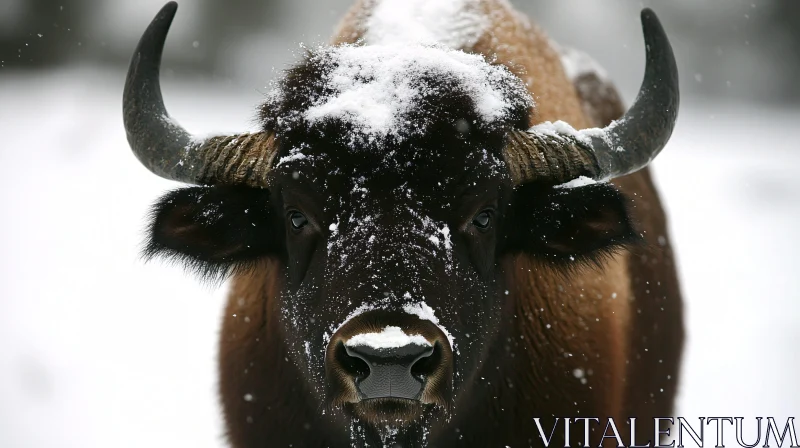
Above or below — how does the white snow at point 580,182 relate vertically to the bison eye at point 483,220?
above

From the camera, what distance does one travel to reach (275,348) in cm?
408

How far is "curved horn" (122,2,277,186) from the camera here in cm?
366

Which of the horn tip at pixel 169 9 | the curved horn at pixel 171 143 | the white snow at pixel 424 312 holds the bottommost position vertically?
the white snow at pixel 424 312

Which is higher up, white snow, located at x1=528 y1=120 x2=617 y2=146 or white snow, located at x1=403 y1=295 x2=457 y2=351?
white snow, located at x1=528 y1=120 x2=617 y2=146

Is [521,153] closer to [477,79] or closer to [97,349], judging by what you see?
[477,79]

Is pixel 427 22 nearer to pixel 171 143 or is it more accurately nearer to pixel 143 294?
pixel 171 143

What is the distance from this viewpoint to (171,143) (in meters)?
3.71

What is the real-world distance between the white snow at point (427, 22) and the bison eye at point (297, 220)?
122 cm

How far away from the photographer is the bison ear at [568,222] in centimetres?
372

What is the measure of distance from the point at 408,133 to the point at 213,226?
3.46ft

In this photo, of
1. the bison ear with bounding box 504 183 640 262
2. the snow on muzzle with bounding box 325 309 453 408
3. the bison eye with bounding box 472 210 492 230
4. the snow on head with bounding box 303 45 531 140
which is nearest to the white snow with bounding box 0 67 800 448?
→ the snow on muzzle with bounding box 325 309 453 408

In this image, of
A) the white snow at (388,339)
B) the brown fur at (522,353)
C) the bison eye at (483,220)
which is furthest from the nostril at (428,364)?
the brown fur at (522,353)

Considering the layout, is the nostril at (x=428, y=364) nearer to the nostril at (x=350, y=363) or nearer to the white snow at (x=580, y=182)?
the nostril at (x=350, y=363)

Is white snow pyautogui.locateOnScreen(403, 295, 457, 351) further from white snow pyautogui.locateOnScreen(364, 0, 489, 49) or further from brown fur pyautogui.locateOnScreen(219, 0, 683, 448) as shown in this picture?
white snow pyautogui.locateOnScreen(364, 0, 489, 49)
